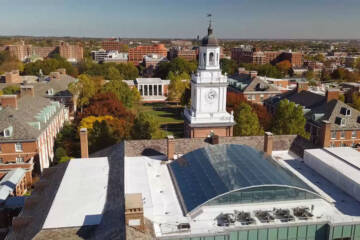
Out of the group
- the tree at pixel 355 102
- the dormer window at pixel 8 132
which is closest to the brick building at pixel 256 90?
the tree at pixel 355 102

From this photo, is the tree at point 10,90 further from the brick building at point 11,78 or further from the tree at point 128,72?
the tree at point 128,72

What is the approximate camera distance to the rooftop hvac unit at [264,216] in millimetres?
22300

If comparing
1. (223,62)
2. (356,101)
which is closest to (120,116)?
(356,101)

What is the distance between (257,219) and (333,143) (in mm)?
39637

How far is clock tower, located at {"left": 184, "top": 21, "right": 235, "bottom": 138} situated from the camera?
47812mm

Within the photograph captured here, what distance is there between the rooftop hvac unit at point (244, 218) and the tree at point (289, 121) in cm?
2765

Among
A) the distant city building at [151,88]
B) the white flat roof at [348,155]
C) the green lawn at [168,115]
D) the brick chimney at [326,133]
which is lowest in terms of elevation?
the green lawn at [168,115]

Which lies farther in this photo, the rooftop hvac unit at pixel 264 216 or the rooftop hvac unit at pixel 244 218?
the rooftop hvac unit at pixel 264 216

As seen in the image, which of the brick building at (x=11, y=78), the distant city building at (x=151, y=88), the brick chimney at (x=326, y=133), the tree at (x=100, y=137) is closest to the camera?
the brick chimney at (x=326, y=133)

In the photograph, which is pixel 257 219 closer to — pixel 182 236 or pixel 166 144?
pixel 182 236

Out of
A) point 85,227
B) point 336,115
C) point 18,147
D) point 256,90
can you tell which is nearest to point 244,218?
point 85,227

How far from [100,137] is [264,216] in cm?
3077

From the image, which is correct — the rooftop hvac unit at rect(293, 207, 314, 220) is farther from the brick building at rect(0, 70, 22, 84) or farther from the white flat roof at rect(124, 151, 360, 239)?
the brick building at rect(0, 70, 22, 84)

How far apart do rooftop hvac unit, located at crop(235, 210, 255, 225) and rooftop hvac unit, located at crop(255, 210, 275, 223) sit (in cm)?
60
